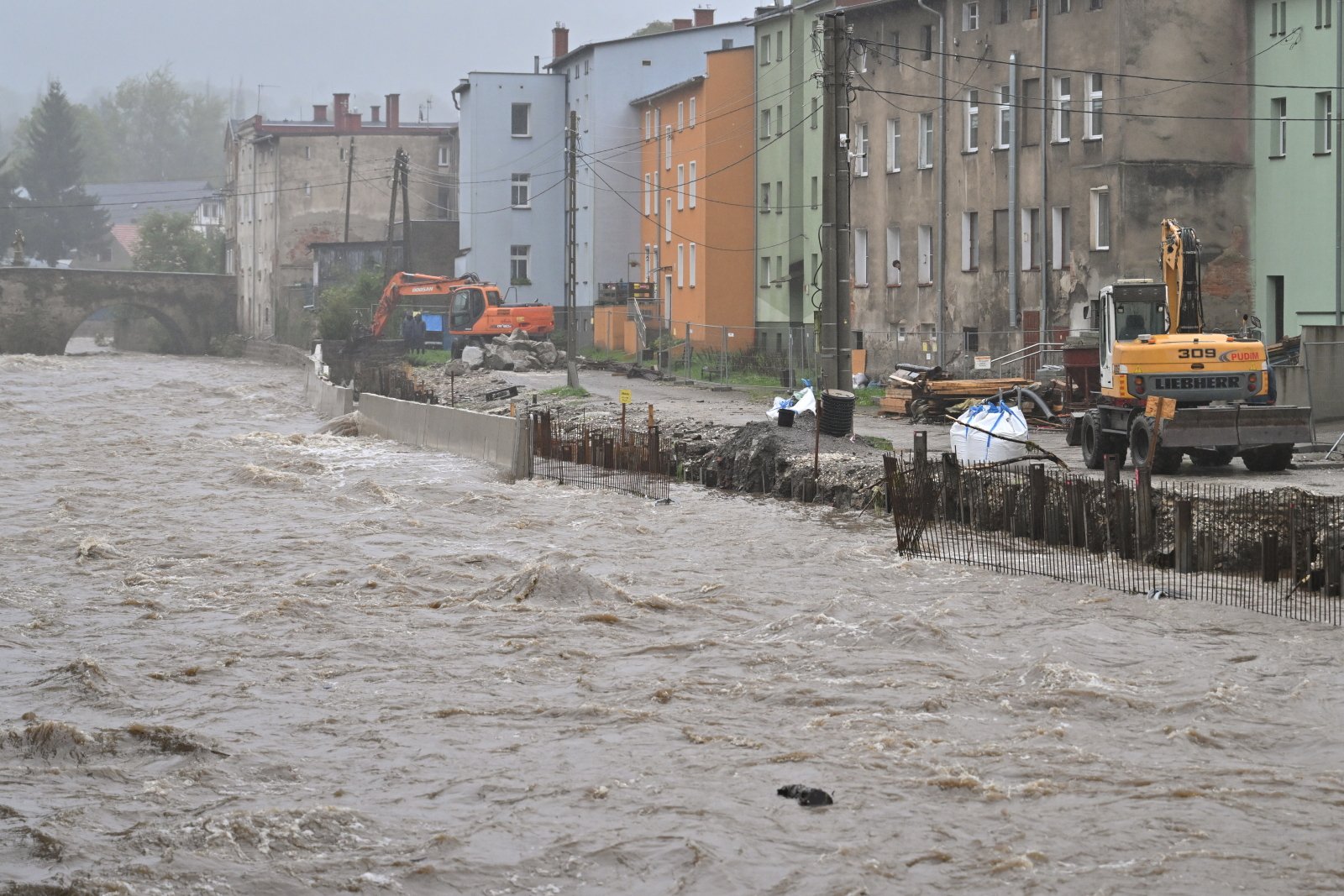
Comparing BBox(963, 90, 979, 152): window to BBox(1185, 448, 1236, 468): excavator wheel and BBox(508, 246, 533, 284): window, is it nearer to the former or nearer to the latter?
BBox(1185, 448, 1236, 468): excavator wheel

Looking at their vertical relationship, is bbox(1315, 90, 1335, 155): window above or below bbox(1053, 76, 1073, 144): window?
below

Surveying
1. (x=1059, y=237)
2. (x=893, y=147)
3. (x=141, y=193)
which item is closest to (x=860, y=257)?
(x=893, y=147)

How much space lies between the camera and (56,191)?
440 feet

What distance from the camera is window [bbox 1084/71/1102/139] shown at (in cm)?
4091

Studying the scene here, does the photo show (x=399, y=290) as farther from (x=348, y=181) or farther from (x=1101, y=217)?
(x=1101, y=217)

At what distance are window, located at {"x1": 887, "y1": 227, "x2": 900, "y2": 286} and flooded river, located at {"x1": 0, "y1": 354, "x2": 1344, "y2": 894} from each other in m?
29.6

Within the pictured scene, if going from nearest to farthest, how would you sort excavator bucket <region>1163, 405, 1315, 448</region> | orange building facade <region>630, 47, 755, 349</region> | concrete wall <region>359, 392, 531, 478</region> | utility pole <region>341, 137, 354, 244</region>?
excavator bucket <region>1163, 405, 1315, 448</region>, concrete wall <region>359, 392, 531, 478</region>, orange building facade <region>630, 47, 755, 349</region>, utility pole <region>341, 137, 354, 244</region>

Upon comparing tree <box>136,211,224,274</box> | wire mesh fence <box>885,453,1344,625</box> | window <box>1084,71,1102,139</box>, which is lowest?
wire mesh fence <box>885,453,1344,625</box>

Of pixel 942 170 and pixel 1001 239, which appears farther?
pixel 942 170

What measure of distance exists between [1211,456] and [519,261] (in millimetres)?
58017

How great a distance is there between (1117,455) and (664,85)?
5227cm

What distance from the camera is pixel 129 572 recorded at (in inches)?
716

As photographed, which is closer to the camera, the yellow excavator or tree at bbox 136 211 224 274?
the yellow excavator

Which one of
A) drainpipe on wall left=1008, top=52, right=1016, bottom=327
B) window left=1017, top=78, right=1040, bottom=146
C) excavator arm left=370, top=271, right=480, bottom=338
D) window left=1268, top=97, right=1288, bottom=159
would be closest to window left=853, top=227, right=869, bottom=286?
drainpipe on wall left=1008, top=52, right=1016, bottom=327
